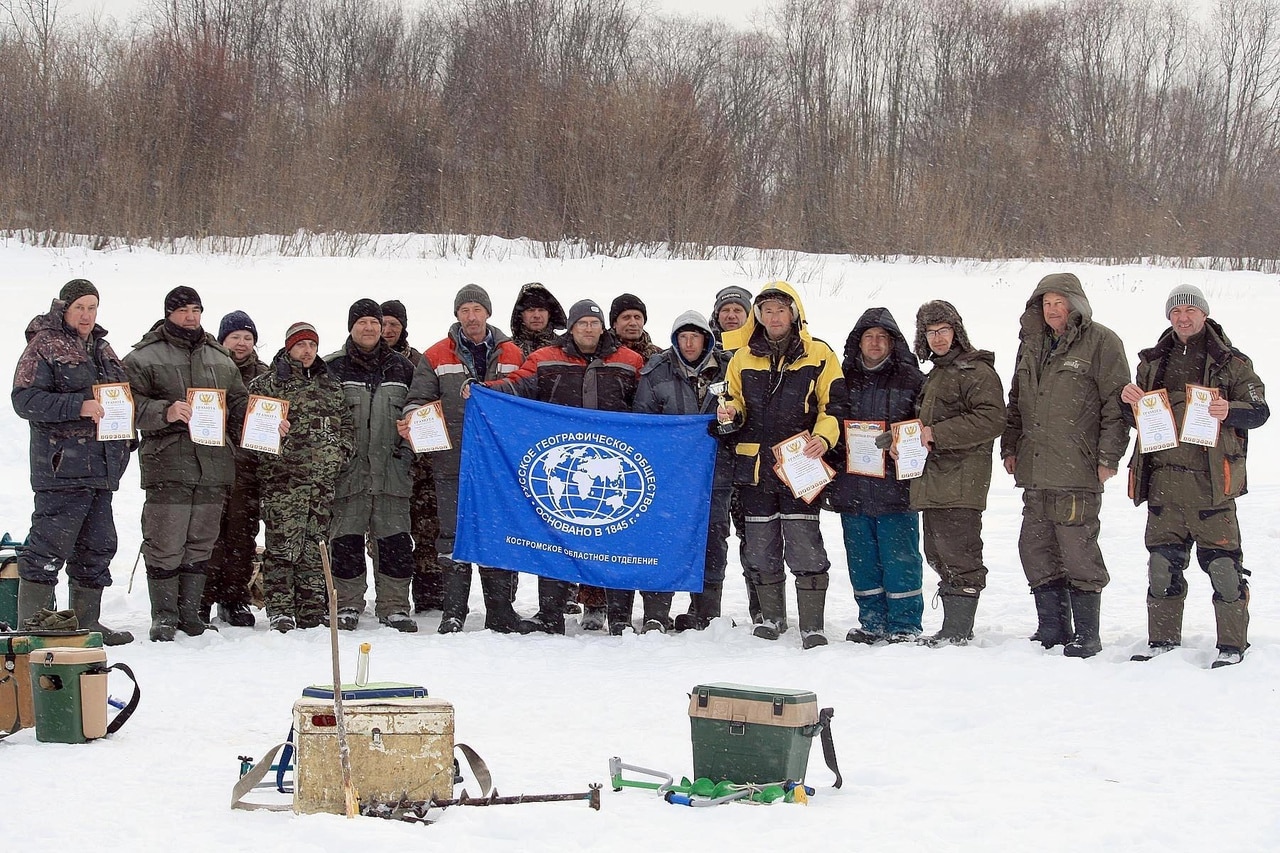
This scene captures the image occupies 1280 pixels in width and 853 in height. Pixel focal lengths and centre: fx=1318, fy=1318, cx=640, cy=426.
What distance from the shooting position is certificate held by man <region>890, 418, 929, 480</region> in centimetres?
745

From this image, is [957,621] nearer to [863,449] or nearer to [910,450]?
[910,450]

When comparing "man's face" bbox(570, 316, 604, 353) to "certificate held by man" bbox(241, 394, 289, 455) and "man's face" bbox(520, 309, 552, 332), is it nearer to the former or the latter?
"man's face" bbox(520, 309, 552, 332)

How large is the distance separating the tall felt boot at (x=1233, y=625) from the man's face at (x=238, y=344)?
6080 millimetres

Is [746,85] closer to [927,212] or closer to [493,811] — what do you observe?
[927,212]

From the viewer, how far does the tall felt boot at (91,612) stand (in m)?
7.57

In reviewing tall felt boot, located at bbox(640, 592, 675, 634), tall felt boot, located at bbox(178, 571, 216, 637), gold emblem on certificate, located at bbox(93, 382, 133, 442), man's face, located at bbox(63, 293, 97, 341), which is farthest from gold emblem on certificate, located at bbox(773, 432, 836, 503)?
man's face, located at bbox(63, 293, 97, 341)

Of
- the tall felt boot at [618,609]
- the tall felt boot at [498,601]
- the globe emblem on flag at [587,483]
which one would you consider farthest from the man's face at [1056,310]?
the tall felt boot at [498,601]

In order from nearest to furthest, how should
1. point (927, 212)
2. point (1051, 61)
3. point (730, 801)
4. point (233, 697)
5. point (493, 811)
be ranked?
point (493, 811)
point (730, 801)
point (233, 697)
point (927, 212)
point (1051, 61)

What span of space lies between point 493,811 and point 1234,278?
2178 cm

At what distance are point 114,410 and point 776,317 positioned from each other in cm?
381

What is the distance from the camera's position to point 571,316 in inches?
320

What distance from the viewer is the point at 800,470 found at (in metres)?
7.54

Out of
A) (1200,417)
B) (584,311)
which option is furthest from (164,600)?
(1200,417)

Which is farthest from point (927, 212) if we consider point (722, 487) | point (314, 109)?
point (722, 487)
